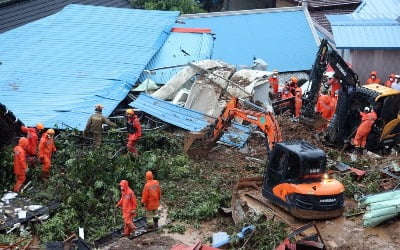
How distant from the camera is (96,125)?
62.7ft

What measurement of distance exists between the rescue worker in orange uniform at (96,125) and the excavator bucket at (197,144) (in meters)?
2.51

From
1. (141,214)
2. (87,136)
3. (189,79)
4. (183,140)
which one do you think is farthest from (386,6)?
(141,214)

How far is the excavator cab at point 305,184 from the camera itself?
14586 mm

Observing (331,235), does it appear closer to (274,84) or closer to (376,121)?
(376,121)

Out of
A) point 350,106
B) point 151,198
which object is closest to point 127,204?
point 151,198

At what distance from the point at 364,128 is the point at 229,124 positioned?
3963mm

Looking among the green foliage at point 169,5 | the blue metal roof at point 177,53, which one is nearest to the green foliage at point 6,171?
the blue metal roof at point 177,53

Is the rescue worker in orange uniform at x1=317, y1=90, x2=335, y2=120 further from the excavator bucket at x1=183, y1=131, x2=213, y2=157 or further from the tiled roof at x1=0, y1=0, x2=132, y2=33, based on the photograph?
the tiled roof at x1=0, y1=0, x2=132, y2=33

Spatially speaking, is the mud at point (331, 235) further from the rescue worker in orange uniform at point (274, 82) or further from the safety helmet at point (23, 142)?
the rescue worker in orange uniform at point (274, 82)

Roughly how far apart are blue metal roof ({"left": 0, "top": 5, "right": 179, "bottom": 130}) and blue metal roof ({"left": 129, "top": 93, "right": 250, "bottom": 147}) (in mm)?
1077

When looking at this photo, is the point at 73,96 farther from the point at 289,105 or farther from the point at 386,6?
the point at 386,6

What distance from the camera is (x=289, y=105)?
74.5 ft

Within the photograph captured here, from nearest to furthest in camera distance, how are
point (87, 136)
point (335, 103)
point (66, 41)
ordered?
point (87, 136)
point (335, 103)
point (66, 41)

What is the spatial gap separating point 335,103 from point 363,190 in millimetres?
5058
